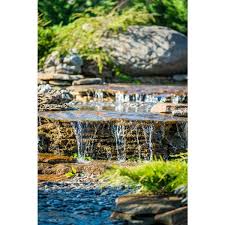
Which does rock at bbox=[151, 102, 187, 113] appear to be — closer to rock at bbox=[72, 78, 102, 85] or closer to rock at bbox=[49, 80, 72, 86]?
rock at bbox=[49, 80, 72, 86]

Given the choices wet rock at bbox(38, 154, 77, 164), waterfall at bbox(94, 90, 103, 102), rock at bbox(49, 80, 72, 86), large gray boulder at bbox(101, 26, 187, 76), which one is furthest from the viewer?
large gray boulder at bbox(101, 26, 187, 76)

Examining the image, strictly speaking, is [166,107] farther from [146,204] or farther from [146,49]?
[146,49]

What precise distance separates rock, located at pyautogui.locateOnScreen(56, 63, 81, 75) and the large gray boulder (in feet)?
1.69

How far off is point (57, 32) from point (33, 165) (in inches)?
118

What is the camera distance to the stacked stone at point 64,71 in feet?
19.6

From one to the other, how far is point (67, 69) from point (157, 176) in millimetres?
2918

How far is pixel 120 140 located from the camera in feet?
14.2

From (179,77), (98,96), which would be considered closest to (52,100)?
(98,96)

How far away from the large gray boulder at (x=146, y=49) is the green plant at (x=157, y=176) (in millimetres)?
3232

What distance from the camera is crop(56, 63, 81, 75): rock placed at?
20.9 feet

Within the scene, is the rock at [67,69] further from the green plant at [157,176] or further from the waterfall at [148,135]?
the green plant at [157,176]

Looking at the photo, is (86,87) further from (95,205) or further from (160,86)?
(95,205)

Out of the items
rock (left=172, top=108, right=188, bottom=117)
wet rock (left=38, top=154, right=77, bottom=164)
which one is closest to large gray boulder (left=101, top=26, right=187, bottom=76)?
rock (left=172, top=108, right=188, bottom=117)

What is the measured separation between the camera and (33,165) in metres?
3.95
